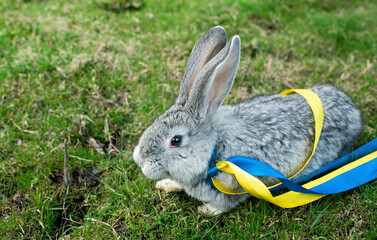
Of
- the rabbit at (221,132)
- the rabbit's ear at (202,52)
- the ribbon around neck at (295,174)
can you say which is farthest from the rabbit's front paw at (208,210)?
the rabbit's ear at (202,52)

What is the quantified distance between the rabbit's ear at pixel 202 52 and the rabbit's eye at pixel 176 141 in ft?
1.31

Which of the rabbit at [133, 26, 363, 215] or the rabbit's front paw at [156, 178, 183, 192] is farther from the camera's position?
the rabbit's front paw at [156, 178, 183, 192]

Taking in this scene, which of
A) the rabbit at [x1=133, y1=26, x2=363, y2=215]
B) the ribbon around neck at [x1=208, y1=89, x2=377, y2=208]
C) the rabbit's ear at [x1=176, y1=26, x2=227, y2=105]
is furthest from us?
the rabbit's ear at [x1=176, y1=26, x2=227, y2=105]

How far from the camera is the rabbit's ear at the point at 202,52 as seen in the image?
3.46 metres

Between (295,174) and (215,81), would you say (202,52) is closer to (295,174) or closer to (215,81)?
(215,81)

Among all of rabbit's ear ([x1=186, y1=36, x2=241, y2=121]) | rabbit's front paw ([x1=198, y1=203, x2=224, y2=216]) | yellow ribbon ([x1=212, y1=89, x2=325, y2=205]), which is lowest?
rabbit's front paw ([x1=198, y1=203, x2=224, y2=216])

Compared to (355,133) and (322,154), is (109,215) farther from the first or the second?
(355,133)

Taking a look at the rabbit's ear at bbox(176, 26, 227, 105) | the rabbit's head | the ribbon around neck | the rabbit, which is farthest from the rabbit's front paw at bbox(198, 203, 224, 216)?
the rabbit's ear at bbox(176, 26, 227, 105)

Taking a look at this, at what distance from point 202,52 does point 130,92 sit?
181cm

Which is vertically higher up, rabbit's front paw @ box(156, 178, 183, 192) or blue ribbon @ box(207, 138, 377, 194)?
blue ribbon @ box(207, 138, 377, 194)

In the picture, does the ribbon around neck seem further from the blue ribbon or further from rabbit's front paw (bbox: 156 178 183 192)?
rabbit's front paw (bbox: 156 178 183 192)

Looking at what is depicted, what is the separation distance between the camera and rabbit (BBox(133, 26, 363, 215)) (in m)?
3.22

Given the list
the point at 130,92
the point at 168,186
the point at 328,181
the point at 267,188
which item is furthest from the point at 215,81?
the point at 130,92

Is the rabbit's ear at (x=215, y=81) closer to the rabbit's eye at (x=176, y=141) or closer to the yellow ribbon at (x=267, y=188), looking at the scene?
the rabbit's eye at (x=176, y=141)
